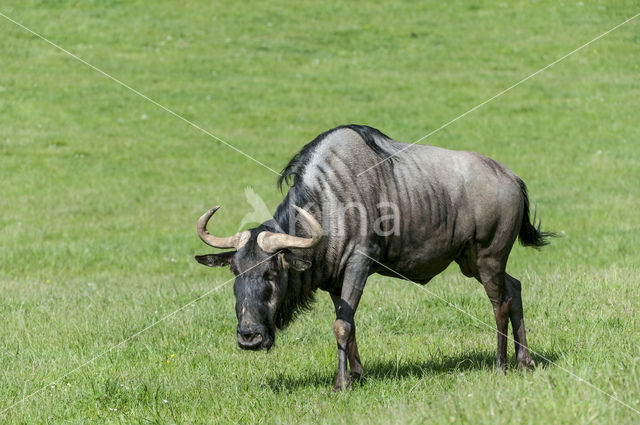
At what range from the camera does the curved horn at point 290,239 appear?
5832 millimetres

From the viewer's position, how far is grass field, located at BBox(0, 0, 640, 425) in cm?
580

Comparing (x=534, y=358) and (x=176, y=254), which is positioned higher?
(x=534, y=358)

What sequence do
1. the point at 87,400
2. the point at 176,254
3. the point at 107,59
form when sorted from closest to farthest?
the point at 87,400
the point at 176,254
the point at 107,59

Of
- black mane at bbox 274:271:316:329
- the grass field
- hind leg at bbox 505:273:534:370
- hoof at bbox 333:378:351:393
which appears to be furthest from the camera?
hind leg at bbox 505:273:534:370

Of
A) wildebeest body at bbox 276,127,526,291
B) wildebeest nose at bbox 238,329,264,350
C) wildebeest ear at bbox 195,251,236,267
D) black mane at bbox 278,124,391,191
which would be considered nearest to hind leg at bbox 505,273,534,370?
wildebeest body at bbox 276,127,526,291

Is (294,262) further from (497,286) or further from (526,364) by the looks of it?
(526,364)

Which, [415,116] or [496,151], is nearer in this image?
[496,151]

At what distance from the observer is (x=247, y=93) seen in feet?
79.4

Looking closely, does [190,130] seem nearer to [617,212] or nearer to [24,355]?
[617,212]

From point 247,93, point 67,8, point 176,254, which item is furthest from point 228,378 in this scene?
point 67,8

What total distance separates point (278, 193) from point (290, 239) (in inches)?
481

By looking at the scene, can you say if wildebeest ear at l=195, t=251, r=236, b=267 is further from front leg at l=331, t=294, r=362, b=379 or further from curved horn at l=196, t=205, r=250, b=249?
front leg at l=331, t=294, r=362, b=379

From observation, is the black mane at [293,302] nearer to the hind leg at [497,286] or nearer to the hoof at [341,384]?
the hoof at [341,384]

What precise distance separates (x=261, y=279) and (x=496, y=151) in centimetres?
1508
